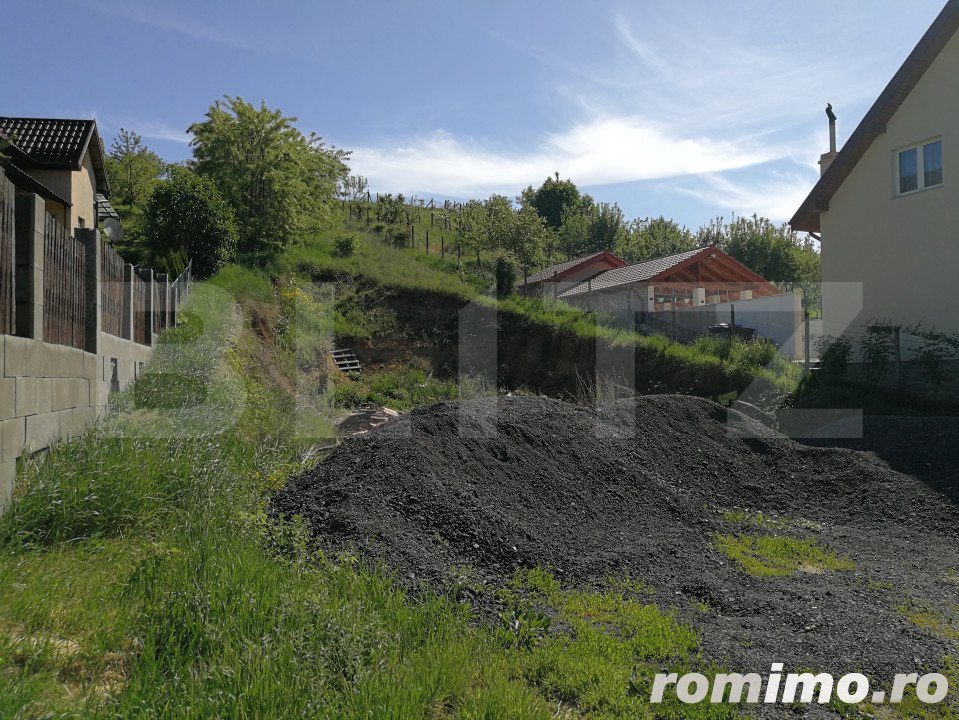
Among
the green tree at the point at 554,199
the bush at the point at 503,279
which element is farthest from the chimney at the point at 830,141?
the green tree at the point at 554,199

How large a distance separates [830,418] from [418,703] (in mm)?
11945

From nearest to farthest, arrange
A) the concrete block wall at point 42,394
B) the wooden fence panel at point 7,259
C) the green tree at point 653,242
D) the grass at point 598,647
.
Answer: the grass at point 598,647 < the concrete block wall at point 42,394 < the wooden fence panel at point 7,259 < the green tree at point 653,242

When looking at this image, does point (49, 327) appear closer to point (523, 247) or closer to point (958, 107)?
point (958, 107)

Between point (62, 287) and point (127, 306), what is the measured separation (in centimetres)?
298

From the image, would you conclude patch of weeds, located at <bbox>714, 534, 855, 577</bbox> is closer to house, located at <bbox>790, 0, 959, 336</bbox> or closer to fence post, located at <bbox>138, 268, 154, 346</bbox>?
fence post, located at <bbox>138, 268, 154, 346</bbox>

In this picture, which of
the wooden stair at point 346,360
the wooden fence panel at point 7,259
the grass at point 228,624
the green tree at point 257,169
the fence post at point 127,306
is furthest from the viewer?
the green tree at point 257,169

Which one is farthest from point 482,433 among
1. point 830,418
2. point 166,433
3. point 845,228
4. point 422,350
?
point 422,350

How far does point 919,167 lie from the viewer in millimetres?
15094

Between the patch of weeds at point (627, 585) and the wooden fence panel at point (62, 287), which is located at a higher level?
the wooden fence panel at point (62, 287)

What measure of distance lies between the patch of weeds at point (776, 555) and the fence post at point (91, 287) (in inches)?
257

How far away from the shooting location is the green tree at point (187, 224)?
1722cm

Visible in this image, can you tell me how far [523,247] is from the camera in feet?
113

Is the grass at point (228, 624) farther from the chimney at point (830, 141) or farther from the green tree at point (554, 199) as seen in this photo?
the green tree at point (554, 199)

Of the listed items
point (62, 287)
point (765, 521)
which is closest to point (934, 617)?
point (765, 521)
